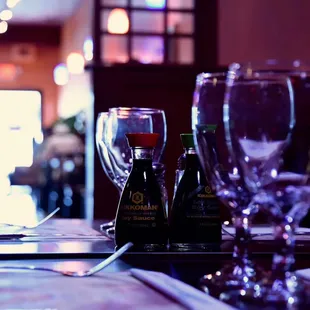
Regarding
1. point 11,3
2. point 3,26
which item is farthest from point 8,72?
point 11,3

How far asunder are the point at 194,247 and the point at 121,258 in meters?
0.15

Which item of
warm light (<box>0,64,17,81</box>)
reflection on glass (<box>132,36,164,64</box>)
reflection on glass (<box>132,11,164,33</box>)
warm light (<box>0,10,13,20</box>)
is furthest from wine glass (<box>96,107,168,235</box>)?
warm light (<box>0,64,17,81</box>)

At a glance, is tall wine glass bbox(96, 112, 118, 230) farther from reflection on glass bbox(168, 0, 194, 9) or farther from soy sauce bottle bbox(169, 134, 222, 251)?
reflection on glass bbox(168, 0, 194, 9)

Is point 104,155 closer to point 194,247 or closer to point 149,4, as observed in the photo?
point 194,247

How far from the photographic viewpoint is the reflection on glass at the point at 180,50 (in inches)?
203

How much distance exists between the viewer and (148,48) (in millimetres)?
5230

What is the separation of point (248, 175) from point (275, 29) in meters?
4.10

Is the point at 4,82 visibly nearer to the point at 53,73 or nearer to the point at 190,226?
the point at 53,73

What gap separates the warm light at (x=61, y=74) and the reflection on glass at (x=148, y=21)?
5.66m

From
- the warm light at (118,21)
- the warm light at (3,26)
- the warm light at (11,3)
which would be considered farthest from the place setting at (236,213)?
the warm light at (3,26)

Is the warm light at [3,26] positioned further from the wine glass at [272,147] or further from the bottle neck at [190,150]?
the wine glass at [272,147]

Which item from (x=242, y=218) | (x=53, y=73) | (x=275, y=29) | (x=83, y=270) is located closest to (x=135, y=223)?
(x=83, y=270)

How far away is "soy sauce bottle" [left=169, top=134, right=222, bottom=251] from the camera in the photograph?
112 centimetres

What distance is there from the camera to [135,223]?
1067mm
